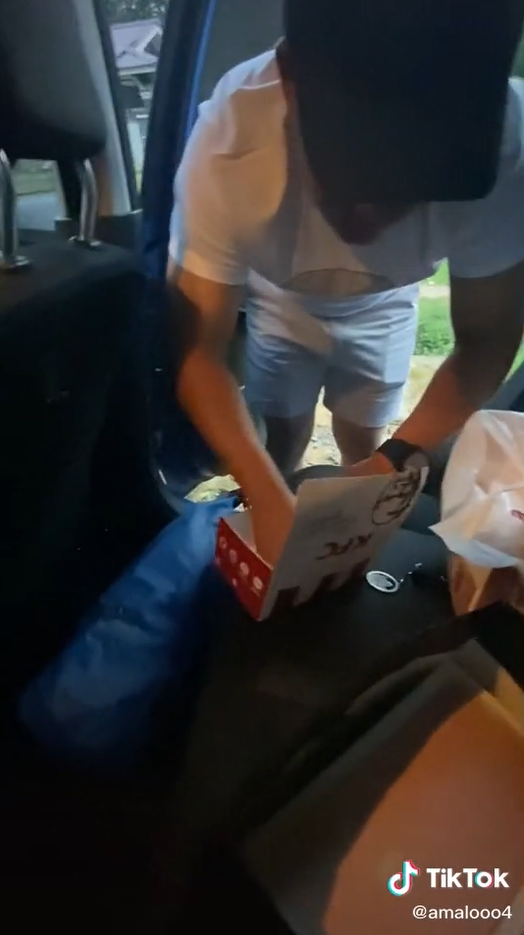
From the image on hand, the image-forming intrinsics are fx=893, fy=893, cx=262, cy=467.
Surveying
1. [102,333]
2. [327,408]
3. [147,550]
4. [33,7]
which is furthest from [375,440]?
[33,7]

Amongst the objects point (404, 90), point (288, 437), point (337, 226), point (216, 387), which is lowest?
point (288, 437)

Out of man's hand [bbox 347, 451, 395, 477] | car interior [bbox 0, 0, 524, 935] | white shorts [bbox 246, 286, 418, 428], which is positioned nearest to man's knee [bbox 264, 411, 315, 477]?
white shorts [bbox 246, 286, 418, 428]

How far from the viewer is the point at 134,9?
1.07 m

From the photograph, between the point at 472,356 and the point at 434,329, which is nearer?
the point at 472,356

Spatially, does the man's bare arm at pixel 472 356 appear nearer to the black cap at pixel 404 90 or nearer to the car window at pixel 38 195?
the black cap at pixel 404 90

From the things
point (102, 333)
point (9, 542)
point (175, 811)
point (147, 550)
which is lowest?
point (175, 811)

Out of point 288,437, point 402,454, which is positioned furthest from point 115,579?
point 402,454

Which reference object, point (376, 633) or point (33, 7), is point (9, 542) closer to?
point (376, 633)

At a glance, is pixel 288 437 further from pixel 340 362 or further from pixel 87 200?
pixel 87 200

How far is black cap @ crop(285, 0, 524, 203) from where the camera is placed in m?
0.76

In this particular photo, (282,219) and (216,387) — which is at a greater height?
(282,219)

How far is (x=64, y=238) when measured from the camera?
97 centimetres

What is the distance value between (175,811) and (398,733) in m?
0.27

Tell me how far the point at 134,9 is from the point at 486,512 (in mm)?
724
